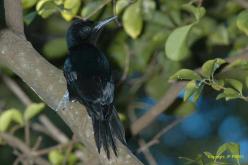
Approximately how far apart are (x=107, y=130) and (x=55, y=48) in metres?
1.50

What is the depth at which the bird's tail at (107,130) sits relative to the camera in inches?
113

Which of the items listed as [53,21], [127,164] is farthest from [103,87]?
[53,21]

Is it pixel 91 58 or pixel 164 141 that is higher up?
pixel 91 58

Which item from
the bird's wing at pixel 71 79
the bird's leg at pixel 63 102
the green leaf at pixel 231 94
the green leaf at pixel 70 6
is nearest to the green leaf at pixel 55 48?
→ the bird's wing at pixel 71 79

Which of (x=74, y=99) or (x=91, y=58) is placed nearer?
(x=74, y=99)

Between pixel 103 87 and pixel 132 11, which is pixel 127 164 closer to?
pixel 103 87

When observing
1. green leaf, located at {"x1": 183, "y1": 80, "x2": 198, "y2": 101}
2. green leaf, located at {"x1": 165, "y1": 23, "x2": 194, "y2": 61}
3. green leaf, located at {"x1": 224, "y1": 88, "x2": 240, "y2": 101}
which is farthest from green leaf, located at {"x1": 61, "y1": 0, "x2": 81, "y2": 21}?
green leaf, located at {"x1": 224, "y1": 88, "x2": 240, "y2": 101}

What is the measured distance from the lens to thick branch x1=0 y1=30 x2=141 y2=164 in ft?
10.1

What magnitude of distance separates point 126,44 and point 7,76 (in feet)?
2.79

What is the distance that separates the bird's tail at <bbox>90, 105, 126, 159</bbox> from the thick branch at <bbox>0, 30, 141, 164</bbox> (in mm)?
51

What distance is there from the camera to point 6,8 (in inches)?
130

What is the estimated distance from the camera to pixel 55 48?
15.1ft

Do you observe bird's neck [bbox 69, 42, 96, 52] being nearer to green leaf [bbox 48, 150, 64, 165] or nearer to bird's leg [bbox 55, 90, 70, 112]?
green leaf [bbox 48, 150, 64, 165]

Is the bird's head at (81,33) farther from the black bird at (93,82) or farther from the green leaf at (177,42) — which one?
the green leaf at (177,42)
